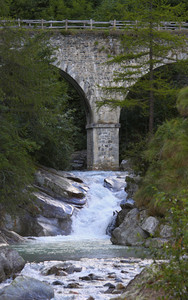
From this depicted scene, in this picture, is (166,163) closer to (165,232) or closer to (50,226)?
(165,232)

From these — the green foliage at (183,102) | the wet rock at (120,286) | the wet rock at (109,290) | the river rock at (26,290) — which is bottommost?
the wet rock at (109,290)

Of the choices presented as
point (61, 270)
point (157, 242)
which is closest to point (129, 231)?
point (61, 270)

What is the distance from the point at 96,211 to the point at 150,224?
4271 millimetres

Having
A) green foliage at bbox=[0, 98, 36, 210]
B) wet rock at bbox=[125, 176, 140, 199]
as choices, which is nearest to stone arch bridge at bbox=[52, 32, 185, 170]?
wet rock at bbox=[125, 176, 140, 199]

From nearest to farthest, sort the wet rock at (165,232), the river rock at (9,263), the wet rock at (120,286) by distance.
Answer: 1. the wet rock at (120,286)
2. the river rock at (9,263)
3. the wet rock at (165,232)

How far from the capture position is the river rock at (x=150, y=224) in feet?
36.6

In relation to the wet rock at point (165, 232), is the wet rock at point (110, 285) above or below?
above

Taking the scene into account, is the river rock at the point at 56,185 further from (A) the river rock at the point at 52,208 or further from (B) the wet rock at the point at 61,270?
(B) the wet rock at the point at 61,270

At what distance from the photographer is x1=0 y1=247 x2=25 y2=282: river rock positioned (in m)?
7.73

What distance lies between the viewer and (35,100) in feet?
32.0

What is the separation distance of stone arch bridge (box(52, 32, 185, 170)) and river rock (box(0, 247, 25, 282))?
13548 millimetres

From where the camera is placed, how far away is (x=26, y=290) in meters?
6.46

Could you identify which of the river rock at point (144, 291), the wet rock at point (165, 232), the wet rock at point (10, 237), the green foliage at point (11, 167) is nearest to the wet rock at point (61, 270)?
the green foliage at point (11, 167)

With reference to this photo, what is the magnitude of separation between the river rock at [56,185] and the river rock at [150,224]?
435 cm
